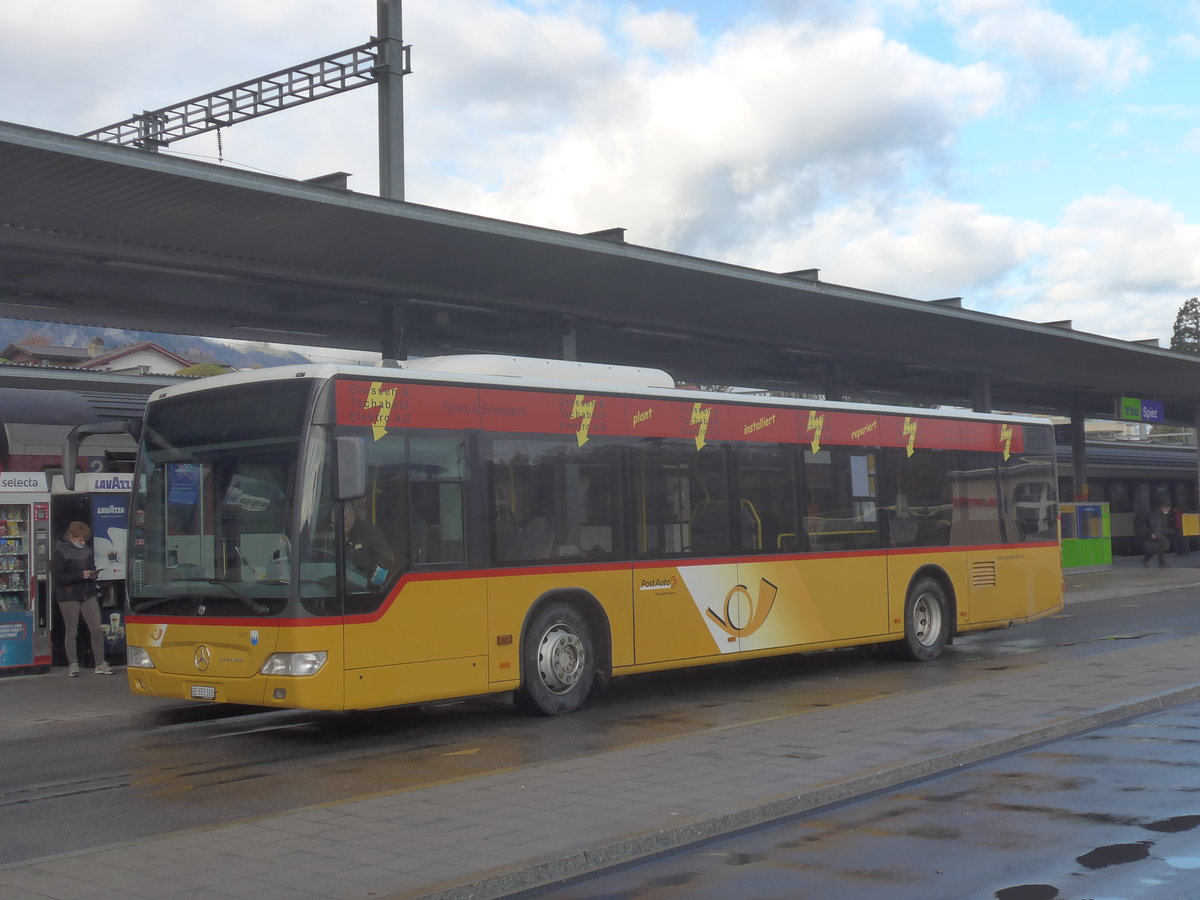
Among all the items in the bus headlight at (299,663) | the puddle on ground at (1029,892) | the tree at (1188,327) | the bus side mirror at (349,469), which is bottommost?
the puddle on ground at (1029,892)

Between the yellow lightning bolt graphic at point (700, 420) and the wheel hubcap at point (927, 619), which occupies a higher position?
the yellow lightning bolt graphic at point (700, 420)

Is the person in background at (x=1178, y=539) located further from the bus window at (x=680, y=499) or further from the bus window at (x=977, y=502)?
the bus window at (x=680, y=499)

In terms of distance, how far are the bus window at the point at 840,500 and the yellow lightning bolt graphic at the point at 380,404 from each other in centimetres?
545

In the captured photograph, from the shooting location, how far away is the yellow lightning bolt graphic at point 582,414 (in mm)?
12117

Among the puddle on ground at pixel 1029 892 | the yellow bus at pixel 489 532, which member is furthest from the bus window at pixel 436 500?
the puddle on ground at pixel 1029 892

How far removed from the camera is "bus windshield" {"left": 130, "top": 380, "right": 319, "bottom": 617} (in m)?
10.1

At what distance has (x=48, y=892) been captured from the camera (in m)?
5.62

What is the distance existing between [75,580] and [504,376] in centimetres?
620

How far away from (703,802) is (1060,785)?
235 centimetres

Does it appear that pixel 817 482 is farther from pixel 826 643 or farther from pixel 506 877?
pixel 506 877

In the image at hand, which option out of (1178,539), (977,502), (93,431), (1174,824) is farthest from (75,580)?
(1178,539)

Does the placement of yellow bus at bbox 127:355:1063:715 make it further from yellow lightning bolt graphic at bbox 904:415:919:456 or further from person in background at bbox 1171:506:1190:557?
person in background at bbox 1171:506:1190:557

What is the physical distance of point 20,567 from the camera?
15.4 metres

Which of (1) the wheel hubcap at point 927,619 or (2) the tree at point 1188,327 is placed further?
(2) the tree at point 1188,327
